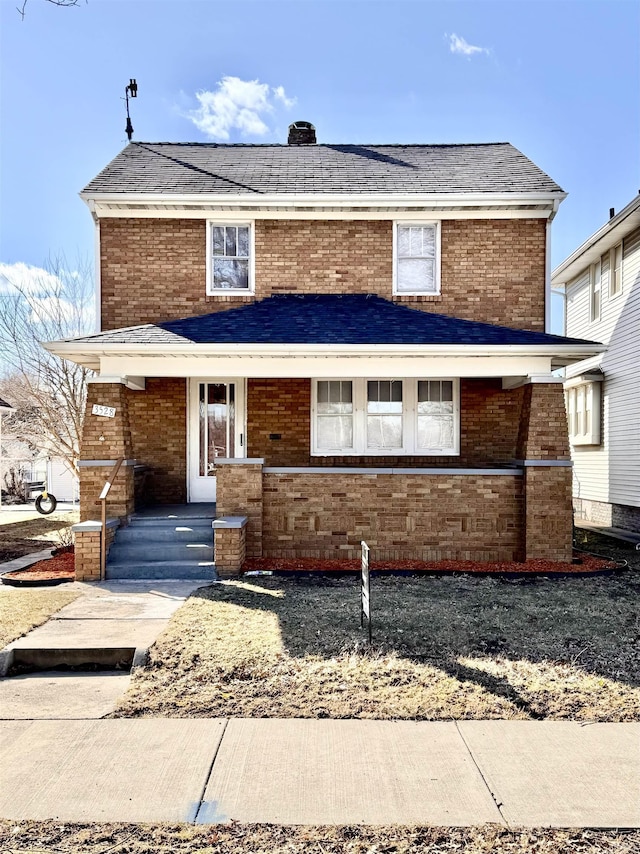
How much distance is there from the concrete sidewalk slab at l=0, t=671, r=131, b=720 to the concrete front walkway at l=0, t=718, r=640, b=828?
7.7 inches

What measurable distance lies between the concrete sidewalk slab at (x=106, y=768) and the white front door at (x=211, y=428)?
24.0 ft

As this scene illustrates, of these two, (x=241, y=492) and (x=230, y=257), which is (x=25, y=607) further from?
(x=230, y=257)

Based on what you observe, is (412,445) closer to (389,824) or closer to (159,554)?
(159,554)

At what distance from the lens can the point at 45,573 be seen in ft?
29.3

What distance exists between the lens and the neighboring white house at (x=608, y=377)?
13.6 meters

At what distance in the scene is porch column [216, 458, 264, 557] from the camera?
9.25 metres

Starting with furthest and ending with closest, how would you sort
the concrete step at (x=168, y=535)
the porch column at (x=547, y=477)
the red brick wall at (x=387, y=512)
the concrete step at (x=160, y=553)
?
the red brick wall at (x=387, y=512) < the porch column at (x=547, y=477) < the concrete step at (x=168, y=535) < the concrete step at (x=160, y=553)

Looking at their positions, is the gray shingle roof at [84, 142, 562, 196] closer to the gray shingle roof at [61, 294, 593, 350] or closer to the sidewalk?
the gray shingle roof at [61, 294, 593, 350]

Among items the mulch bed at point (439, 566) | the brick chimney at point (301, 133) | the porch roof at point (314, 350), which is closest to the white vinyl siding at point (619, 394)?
the porch roof at point (314, 350)

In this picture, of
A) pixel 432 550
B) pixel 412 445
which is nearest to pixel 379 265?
pixel 412 445

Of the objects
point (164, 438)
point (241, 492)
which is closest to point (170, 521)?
point (241, 492)

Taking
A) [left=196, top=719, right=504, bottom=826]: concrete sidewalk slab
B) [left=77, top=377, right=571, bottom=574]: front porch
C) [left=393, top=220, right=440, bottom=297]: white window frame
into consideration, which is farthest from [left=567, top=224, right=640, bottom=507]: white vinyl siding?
[left=196, top=719, right=504, bottom=826]: concrete sidewalk slab

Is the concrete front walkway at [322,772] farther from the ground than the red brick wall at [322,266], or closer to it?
closer to it

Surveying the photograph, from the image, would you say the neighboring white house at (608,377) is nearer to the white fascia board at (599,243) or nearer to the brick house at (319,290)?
the white fascia board at (599,243)
